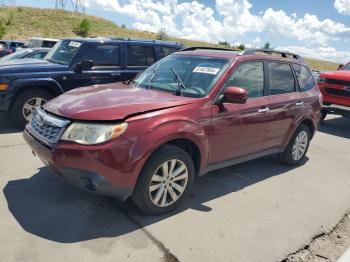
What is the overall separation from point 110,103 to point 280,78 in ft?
9.03

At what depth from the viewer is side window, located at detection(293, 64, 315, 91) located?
563 centimetres

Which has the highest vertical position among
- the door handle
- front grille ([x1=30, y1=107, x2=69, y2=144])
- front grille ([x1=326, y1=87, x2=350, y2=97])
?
the door handle

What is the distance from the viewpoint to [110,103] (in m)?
3.61

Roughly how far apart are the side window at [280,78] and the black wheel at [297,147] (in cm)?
71

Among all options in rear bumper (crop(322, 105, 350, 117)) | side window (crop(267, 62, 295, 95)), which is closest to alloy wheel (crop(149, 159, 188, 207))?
side window (crop(267, 62, 295, 95))

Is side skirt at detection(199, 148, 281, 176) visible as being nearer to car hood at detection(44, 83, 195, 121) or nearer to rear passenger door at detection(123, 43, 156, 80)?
car hood at detection(44, 83, 195, 121)

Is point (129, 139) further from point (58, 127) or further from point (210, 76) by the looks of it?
point (210, 76)

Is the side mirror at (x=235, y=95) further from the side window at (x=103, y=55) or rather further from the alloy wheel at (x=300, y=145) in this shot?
the side window at (x=103, y=55)

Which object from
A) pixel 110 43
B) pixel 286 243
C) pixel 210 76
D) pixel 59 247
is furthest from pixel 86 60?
pixel 286 243

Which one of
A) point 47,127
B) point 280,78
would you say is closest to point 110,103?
point 47,127

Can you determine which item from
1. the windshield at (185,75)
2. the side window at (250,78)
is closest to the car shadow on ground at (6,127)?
the windshield at (185,75)

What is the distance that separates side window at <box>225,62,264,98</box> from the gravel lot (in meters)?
1.27

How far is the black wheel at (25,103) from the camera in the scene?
6.52m

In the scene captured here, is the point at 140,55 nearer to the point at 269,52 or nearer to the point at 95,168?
the point at 269,52
